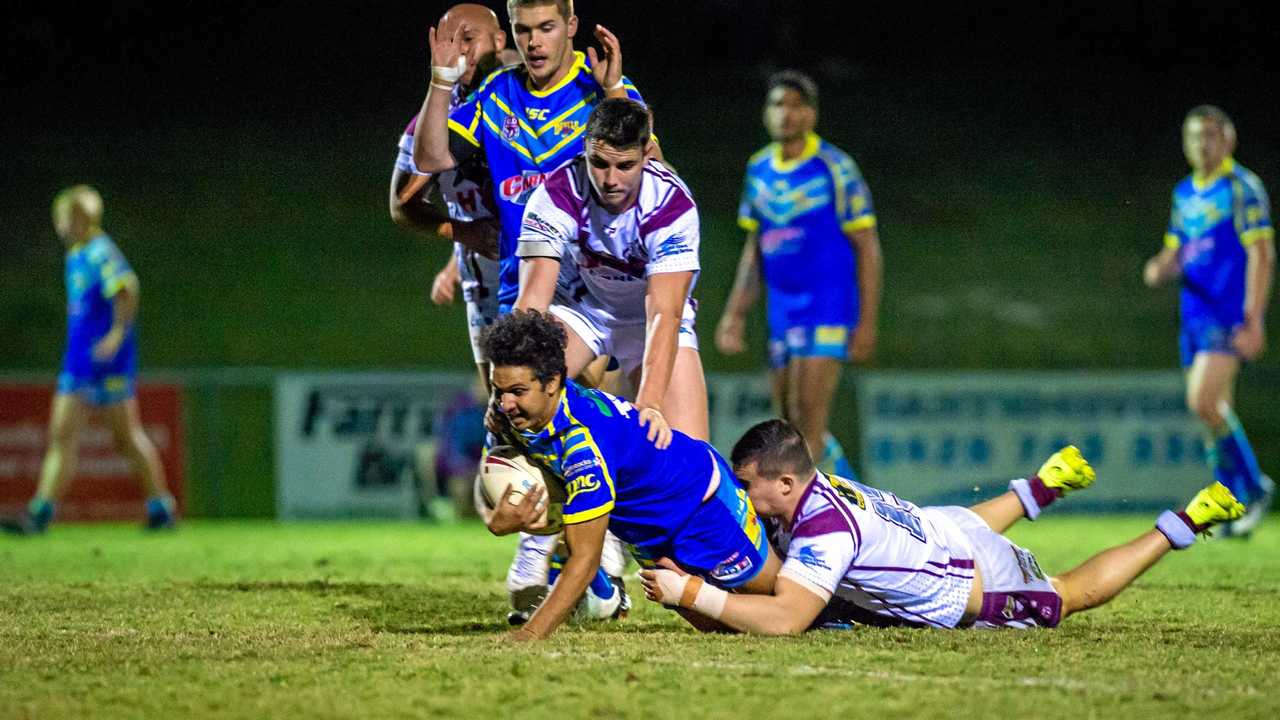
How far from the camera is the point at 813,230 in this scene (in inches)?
396

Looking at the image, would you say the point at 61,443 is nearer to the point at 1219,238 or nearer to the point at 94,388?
the point at 94,388

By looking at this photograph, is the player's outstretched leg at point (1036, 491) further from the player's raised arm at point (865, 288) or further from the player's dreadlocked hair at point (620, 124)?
the player's raised arm at point (865, 288)

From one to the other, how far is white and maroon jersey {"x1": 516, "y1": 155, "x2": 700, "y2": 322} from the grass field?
1.41m

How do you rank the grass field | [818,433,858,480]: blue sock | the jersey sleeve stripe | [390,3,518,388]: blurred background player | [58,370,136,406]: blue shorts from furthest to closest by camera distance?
[58,370,136,406]: blue shorts, [818,433,858,480]: blue sock, the jersey sleeve stripe, [390,3,518,388]: blurred background player, the grass field

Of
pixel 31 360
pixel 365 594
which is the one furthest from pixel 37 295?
pixel 365 594

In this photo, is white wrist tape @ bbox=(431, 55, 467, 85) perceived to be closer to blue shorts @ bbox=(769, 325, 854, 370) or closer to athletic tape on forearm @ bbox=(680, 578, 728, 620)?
athletic tape on forearm @ bbox=(680, 578, 728, 620)

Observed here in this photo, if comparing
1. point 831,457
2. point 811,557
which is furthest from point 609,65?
point 831,457

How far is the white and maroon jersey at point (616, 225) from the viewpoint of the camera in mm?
5914

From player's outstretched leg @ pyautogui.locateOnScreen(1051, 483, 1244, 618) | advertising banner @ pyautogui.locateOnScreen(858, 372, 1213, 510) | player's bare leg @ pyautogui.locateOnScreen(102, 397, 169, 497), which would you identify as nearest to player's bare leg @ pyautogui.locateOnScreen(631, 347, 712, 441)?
player's outstretched leg @ pyautogui.locateOnScreen(1051, 483, 1244, 618)

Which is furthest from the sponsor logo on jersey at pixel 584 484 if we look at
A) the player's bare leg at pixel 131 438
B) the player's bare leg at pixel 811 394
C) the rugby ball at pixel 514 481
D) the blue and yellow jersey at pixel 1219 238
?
the player's bare leg at pixel 131 438

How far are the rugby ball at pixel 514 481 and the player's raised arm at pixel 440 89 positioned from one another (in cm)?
177

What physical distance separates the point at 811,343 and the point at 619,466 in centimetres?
489

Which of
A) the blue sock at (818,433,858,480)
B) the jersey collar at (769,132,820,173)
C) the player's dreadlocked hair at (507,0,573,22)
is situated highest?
the player's dreadlocked hair at (507,0,573,22)

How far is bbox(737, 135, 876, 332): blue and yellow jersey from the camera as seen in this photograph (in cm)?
999
